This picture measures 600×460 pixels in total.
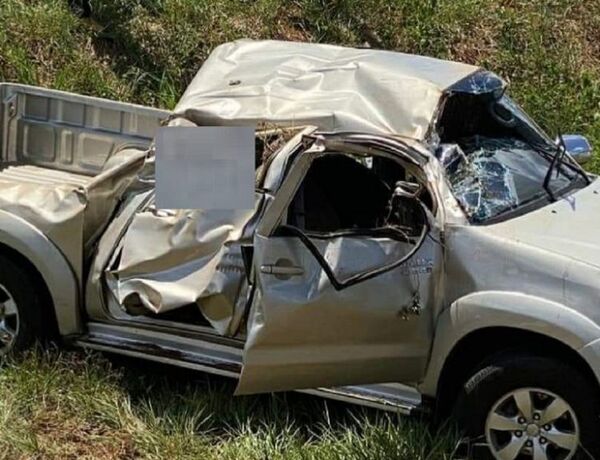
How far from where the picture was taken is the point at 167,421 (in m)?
5.13

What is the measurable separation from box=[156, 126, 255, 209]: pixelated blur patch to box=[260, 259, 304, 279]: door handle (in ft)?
0.89

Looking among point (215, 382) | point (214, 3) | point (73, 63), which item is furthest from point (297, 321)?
point (214, 3)

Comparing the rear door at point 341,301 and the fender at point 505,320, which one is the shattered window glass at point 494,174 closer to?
the rear door at point 341,301

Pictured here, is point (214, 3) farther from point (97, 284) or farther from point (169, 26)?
point (97, 284)

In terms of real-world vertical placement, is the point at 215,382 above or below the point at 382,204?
below

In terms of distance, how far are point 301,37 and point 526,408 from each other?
6.54m

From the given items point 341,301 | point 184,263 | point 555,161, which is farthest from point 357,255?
point 555,161

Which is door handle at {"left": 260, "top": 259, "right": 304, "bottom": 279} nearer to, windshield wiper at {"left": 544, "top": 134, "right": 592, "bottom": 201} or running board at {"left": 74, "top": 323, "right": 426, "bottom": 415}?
running board at {"left": 74, "top": 323, "right": 426, "bottom": 415}

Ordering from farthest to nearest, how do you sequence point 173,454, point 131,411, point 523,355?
point 131,411 < point 173,454 < point 523,355

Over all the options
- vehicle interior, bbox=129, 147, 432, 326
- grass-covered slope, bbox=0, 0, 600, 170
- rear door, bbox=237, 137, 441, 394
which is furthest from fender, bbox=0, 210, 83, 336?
grass-covered slope, bbox=0, 0, 600, 170

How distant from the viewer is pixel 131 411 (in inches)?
207

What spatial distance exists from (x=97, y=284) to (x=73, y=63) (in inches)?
177

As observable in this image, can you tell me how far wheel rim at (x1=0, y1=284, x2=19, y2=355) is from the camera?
5602 mm

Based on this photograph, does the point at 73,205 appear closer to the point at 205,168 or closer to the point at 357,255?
the point at 205,168
